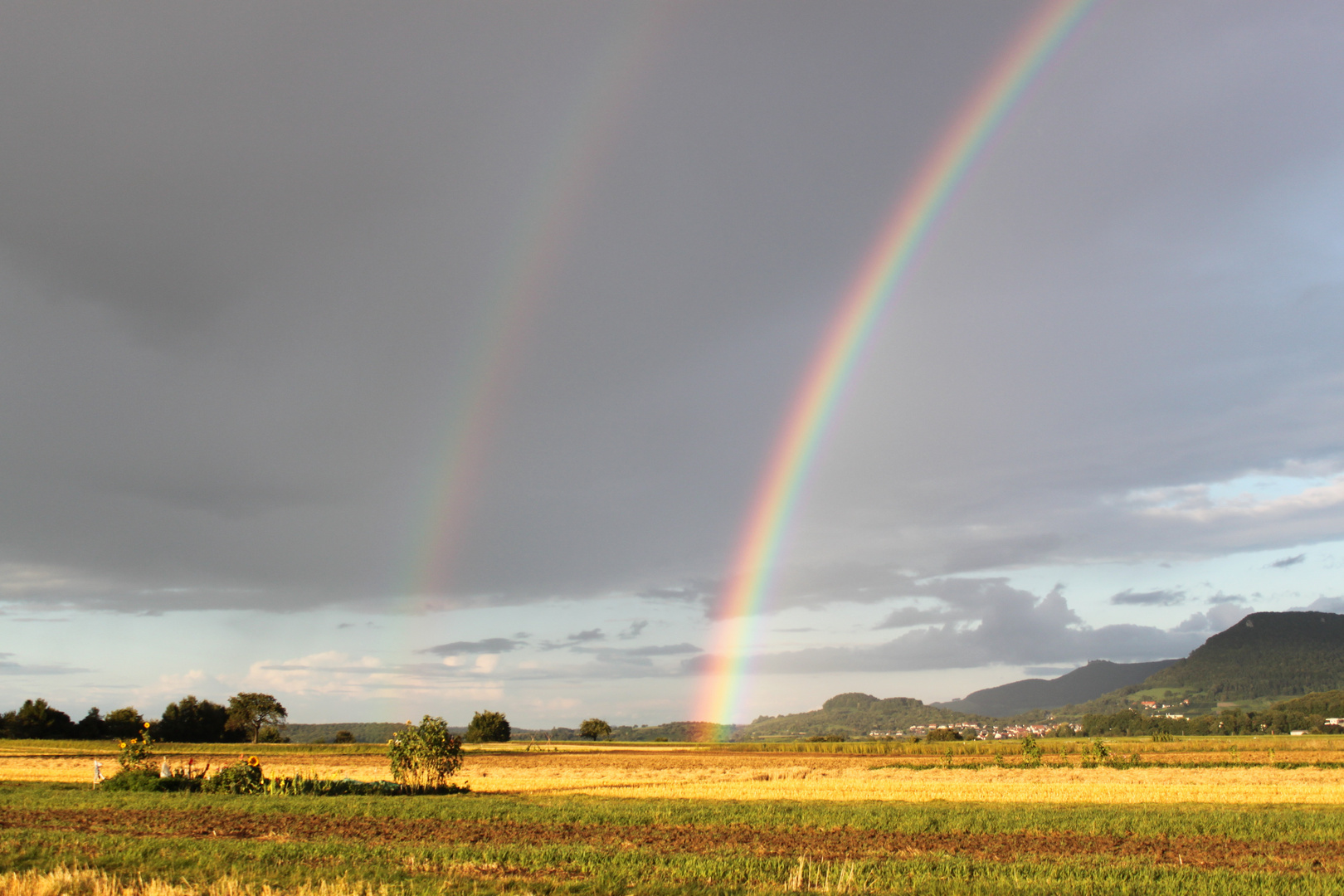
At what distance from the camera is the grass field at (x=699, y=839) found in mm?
17156

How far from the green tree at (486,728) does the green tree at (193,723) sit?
4114 centimetres

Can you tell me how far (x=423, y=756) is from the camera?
1757 inches

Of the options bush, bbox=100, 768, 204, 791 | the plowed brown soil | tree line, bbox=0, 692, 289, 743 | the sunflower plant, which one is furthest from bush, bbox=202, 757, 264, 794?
tree line, bbox=0, 692, 289, 743

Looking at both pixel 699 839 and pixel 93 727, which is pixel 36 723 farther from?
pixel 699 839

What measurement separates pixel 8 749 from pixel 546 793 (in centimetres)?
8416

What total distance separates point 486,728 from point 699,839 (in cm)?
13388

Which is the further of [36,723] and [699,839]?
[36,723]

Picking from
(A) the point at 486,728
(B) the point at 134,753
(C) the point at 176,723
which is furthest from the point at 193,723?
(B) the point at 134,753

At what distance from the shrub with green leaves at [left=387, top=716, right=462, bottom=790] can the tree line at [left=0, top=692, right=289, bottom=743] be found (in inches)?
4168

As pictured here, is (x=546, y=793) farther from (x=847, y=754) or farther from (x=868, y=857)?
(x=847, y=754)

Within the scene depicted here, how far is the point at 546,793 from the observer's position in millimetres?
45156

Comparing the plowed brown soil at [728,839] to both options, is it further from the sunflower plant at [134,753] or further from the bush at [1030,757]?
the bush at [1030,757]

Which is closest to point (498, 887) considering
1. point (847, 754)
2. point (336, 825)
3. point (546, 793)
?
point (336, 825)

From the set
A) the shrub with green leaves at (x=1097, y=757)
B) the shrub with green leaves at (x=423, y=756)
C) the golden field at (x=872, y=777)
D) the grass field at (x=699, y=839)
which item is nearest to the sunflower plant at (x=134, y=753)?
the grass field at (x=699, y=839)
